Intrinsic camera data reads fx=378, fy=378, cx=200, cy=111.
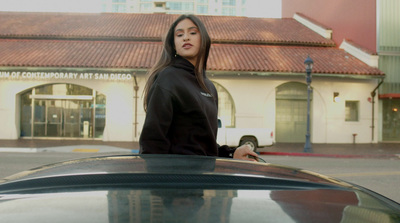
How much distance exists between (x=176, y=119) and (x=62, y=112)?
19.5 m

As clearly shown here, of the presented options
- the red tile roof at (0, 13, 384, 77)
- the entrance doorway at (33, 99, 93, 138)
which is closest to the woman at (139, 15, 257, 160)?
the red tile roof at (0, 13, 384, 77)

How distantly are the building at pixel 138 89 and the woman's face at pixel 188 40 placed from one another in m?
16.0

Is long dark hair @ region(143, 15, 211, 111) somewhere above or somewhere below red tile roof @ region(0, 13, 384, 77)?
below

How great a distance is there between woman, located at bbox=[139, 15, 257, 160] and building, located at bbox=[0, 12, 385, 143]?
1608 cm

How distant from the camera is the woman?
2.17 metres

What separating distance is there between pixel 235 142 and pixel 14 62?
1168 centimetres

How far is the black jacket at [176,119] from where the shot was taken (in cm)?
216

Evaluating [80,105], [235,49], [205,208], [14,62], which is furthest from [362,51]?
[205,208]

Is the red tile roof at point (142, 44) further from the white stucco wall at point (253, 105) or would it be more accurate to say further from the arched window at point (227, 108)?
the arched window at point (227, 108)

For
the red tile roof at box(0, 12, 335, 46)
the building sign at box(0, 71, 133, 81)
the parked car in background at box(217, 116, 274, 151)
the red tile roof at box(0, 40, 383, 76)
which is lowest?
the parked car in background at box(217, 116, 274, 151)

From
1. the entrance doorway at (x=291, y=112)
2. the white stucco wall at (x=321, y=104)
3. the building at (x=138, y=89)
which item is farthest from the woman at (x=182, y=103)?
the entrance doorway at (x=291, y=112)

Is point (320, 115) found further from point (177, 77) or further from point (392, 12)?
point (177, 77)

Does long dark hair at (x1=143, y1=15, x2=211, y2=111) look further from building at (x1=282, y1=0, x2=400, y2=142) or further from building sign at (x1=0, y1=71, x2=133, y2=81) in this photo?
building at (x1=282, y1=0, x2=400, y2=142)

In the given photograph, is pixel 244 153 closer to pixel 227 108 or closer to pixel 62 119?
pixel 227 108
